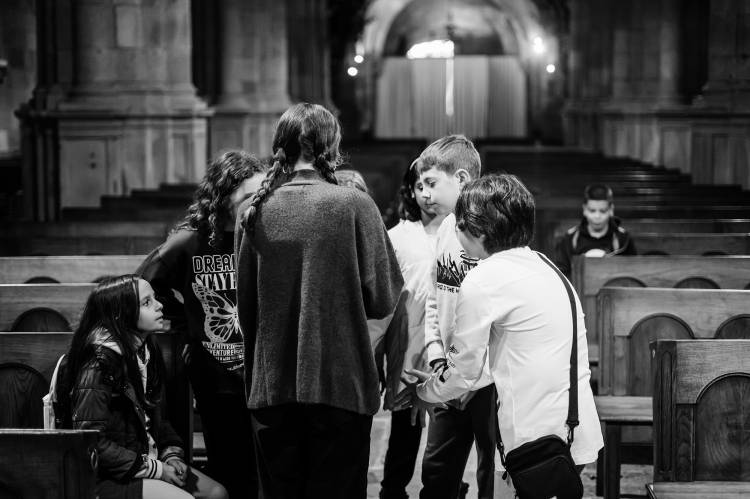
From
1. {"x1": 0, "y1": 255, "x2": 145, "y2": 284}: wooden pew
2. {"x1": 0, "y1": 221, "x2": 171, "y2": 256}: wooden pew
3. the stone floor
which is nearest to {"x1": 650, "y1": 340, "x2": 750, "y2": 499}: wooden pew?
the stone floor

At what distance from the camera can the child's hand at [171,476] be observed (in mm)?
4128

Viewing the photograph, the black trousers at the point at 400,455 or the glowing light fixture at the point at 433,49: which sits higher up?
the glowing light fixture at the point at 433,49

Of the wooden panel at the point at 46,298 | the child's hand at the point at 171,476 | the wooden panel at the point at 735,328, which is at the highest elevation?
the wooden panel at the point at 46,298

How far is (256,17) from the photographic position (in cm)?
2277

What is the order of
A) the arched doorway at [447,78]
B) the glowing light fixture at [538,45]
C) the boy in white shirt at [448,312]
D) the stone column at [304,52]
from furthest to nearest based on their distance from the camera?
the arched doorway at [447,78]
the glowing light fixture at [538,45]
the stone column at [304,52]
the boy in white shirt at [448,312]

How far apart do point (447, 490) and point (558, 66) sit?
36.6 meters

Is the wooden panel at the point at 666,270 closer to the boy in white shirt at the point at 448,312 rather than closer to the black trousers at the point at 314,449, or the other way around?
the boy in white shirt at the point at 448,312

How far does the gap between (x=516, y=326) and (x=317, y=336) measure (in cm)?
58

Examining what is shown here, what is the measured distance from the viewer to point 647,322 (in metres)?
5.80

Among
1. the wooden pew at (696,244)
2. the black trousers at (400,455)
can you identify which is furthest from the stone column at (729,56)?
the black trousers at (400,455)

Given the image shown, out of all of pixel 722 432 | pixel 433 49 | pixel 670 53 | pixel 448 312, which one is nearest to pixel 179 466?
pixel 448 312

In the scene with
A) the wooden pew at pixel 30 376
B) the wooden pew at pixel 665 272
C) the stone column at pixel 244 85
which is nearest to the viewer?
the wooden pew at pixel 30 376

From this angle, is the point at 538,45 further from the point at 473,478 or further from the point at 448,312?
the point at 448,312

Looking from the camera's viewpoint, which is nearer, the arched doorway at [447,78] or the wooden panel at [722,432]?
the wooden panel at [722,432]
